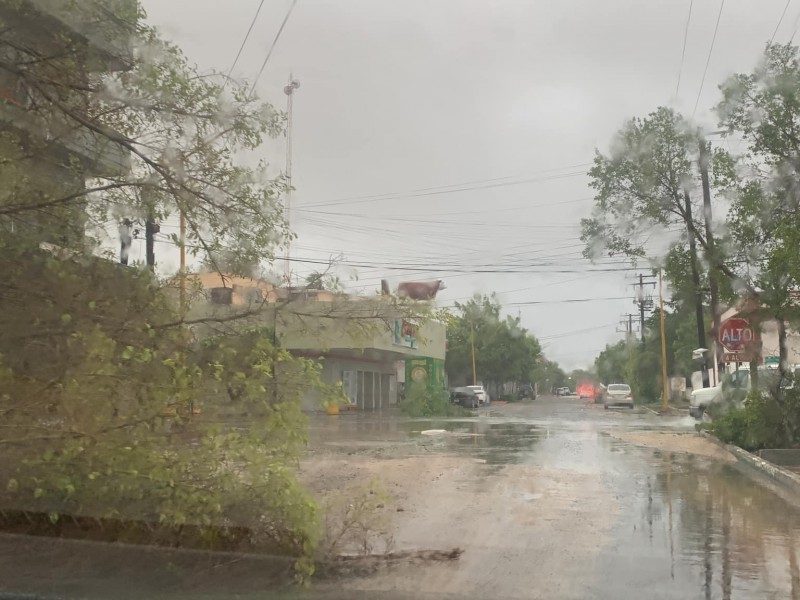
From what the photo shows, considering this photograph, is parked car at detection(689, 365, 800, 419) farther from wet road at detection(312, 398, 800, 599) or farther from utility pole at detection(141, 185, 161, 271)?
utility pole at detection(141, 185, 161, 271)

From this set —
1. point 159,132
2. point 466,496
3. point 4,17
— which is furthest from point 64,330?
point 466,496

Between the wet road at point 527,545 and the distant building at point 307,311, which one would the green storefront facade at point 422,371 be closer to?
the wet road at point 527,545

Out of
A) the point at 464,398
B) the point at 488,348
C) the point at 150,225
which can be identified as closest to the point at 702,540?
the point at 150,225

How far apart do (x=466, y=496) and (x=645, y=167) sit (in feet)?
36.3

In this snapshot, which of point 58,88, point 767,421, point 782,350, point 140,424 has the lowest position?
point 767,421

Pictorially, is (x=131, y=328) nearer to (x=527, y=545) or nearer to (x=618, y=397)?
(x=527, y=545)

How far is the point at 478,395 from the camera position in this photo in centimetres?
5469

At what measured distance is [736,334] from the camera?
1673cm

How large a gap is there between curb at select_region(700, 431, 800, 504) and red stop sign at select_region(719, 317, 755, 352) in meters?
2.10

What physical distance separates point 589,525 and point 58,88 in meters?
7.07

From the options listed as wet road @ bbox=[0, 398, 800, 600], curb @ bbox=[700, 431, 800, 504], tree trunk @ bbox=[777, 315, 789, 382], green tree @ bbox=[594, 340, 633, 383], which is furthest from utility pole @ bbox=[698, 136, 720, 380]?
green tree @ bbox=[594, 340, 633, 383]

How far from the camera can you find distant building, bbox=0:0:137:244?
24.1 ft

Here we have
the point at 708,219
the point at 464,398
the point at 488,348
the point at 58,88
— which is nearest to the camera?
the point at 58,88

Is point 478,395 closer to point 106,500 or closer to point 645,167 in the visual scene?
point 645,167
